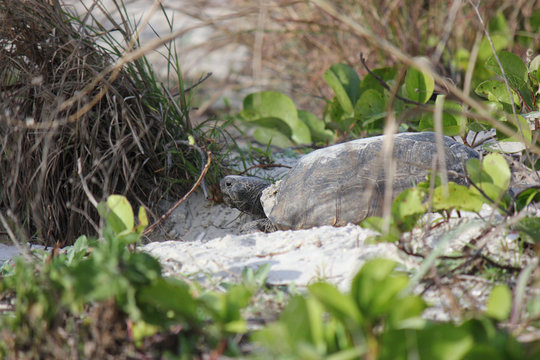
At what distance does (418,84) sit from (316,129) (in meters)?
0.76

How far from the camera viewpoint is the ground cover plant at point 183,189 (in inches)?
45.1

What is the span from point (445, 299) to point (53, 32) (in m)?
2.11

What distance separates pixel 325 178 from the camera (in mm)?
2363

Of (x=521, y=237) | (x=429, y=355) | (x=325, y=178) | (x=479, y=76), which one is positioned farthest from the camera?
(x=479, y=76)

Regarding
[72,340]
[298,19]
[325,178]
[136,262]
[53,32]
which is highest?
[298,19]

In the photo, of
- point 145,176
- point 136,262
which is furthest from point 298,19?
point 136,262

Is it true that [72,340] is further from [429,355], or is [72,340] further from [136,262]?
[429,355]

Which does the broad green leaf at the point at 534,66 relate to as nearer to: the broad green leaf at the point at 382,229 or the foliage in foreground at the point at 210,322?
the broad green leaf at the point at 382,229

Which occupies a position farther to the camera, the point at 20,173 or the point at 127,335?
the point at 20,173

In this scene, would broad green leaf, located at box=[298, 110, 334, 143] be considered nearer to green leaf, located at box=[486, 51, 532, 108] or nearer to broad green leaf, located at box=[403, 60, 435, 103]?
broad green leaf, located at box=[403, 60, 435, 103]

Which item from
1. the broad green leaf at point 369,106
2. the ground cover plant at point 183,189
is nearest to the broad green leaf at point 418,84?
the ground cover plant at point 183,189

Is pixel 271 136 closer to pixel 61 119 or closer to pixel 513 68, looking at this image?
pixel 61 119

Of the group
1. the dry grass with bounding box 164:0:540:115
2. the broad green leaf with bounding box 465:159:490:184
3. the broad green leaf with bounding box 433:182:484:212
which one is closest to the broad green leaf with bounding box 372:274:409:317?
the broad green leaf with bounding box 433:182:484:212

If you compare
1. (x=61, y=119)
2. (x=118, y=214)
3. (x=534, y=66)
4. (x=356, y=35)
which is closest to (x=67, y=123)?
(x=61, y=119)
